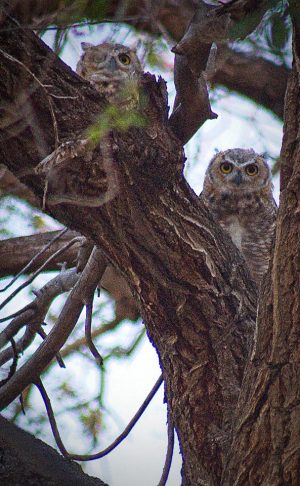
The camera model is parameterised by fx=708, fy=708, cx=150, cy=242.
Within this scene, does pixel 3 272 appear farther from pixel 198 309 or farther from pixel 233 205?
pixel 198 309

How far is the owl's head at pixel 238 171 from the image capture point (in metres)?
4.19

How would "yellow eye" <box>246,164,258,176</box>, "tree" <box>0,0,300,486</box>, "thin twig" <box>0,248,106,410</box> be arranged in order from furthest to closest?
"yellow eye" <box>246,164,258,176</box> < "thin twig" <box>0,248,106,410</box> < "tree" <box>0,0,300,486</box>

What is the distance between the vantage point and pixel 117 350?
3246 mm

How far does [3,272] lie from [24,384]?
125cm

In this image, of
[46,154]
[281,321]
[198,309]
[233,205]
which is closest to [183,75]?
[46,154]

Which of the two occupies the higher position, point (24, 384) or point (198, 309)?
point (198, 309)

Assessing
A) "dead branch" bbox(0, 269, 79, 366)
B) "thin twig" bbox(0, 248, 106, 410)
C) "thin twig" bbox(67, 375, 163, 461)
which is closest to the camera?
"thin twig" bbox(67, 375, 163, 461)

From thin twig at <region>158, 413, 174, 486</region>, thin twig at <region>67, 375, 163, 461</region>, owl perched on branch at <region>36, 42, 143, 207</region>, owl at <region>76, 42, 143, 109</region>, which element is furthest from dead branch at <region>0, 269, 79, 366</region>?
owl at <region>76, 42, 143, 109</region>

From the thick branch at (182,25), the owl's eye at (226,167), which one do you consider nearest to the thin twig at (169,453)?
the thick branch at (182,25)

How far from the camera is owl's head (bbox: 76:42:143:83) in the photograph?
155 inches

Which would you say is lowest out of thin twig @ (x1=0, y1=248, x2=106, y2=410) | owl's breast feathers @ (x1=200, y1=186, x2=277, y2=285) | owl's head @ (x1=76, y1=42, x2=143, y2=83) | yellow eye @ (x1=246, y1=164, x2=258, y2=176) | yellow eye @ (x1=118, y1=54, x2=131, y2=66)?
thin twig @ (x1=0, y1=248, x2=106, y2=410)

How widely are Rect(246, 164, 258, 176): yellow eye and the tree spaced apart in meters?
2.06

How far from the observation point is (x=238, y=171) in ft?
14.0

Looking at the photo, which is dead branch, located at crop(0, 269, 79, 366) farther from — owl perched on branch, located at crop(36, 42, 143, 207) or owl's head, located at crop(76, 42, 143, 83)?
owl's head, located at crop(76, 42, 143, 83)
